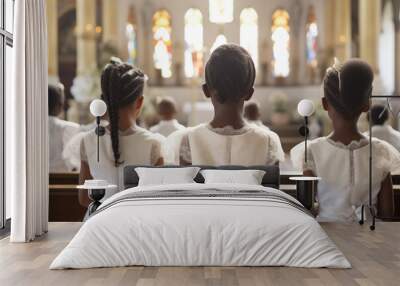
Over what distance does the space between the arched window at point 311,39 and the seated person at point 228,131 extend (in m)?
10.4

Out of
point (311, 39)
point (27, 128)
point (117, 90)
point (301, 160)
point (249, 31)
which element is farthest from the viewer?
point (249, 31)

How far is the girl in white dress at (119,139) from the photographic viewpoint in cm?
789

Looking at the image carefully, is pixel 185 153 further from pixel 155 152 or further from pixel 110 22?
pixel 110 22

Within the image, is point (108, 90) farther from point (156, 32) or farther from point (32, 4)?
point (156, 32)

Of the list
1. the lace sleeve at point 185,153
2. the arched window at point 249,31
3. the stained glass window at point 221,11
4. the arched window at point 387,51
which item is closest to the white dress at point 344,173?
the lace sleeve at point 185,153

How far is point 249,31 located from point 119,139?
11197 mm

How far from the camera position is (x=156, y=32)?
60.3ft

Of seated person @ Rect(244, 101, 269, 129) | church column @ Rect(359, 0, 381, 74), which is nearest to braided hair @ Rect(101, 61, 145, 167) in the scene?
seated person @ Rect(244, 101, 269, 129)

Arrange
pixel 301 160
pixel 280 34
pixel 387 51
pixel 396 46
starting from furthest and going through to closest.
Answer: pixel 280 34
pixel 387 51
pixel 396 46
pixel 301 160

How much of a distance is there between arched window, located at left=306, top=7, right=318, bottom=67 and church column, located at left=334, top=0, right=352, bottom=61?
Result: 3.23 ft

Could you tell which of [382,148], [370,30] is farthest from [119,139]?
[370,30]

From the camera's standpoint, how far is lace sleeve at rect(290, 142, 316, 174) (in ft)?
25.6

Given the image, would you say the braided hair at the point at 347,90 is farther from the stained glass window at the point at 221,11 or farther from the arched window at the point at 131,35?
the arched window at the point at 131,35

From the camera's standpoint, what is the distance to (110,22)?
652 inches
